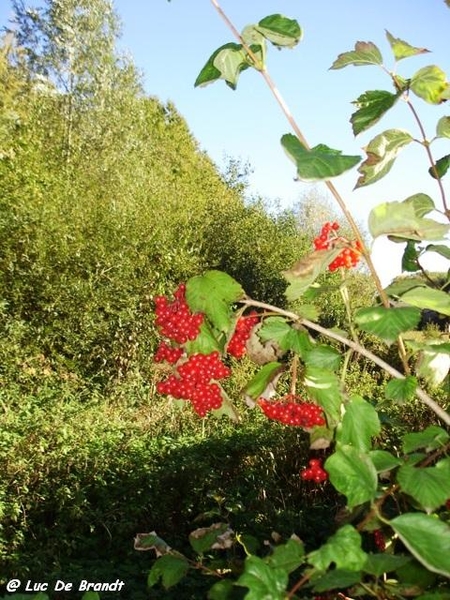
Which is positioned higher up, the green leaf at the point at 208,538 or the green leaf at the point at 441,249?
the green leaf at the point at 441,249

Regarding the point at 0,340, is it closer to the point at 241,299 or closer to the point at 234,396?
the point at 234,396

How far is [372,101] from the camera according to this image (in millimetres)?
871

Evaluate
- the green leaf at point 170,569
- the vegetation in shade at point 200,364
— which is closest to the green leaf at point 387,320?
the vegetation in shade at point 200,364

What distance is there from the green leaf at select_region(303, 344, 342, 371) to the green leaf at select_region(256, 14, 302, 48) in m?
0.43

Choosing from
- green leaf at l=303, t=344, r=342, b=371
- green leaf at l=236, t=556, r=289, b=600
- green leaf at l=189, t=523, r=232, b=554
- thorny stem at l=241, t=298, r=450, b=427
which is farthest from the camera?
green leaf at l=189, t=523, r=232, b=554

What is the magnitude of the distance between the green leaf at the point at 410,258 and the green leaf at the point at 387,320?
357 mm

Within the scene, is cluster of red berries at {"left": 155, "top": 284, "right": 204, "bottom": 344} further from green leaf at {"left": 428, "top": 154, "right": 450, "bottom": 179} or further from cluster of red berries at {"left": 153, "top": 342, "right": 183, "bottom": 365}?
green leaf at {"left": 428, "top": 154, "right": 450, "bottom": 179}

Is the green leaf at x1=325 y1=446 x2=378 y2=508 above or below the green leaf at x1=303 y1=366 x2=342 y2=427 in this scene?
below

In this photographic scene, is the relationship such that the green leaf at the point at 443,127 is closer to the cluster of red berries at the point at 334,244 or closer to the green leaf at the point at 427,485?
the cluster of red berries at the point at 334,244

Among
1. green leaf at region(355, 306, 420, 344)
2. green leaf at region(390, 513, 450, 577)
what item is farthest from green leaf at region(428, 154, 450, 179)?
green leaf at region(390, 513, 450, 577)

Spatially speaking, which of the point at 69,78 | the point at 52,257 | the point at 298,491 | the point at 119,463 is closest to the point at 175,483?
the point at 119,463

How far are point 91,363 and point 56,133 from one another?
5.21 meters

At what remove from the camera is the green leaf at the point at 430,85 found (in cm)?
85

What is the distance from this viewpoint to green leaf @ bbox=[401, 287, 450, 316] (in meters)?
0.81
